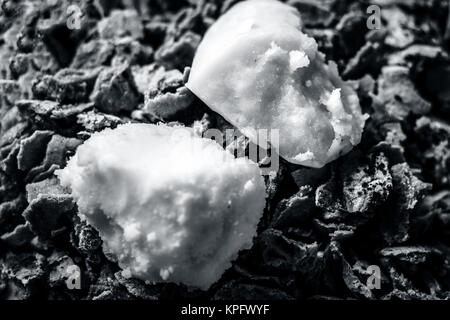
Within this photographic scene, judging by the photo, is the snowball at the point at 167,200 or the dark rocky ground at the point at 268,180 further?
the dark rocky ground at the point at 268,180

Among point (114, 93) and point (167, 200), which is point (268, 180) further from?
point (114, 93)

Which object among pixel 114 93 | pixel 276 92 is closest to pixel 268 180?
pixel 276 92

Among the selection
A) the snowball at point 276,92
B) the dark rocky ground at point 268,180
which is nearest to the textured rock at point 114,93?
the dark rocky ground at point 268,180

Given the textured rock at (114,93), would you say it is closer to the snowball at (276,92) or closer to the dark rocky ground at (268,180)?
→ the dark rocky ground at (268,180)

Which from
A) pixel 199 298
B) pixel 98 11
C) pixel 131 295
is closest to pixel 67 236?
pixel 131 295

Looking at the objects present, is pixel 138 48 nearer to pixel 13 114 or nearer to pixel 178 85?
pixel 178 85

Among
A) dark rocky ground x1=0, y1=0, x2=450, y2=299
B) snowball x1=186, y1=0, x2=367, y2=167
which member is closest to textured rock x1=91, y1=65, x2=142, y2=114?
dark rocky ground x1=0, y1=0, x2=450, y2=299

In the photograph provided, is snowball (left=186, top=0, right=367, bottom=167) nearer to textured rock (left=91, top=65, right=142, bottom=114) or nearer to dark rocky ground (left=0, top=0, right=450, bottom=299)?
dark rocky ground (left=0, top=0, right=450, bottom=299)
